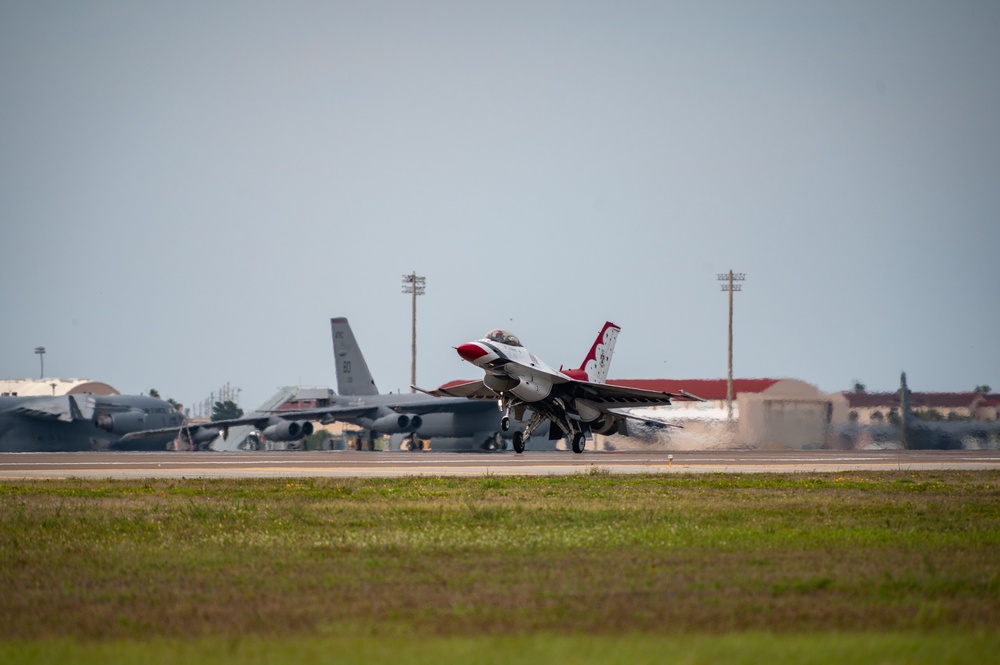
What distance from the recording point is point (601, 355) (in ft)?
145

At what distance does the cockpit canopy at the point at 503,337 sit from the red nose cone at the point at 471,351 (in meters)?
1.26

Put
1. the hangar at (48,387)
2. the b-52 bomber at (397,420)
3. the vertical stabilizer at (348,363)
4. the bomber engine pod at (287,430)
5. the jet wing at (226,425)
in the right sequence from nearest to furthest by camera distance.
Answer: the b-52 bomber at (397,420) → the bomber engine pod at (287,430) → the jet wing at (226,425) → the vertical stabilizer at (348,363) → the hangar at (48,387)

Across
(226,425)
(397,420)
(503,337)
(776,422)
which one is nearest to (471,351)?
(503,337)

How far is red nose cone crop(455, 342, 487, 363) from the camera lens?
33.7 m

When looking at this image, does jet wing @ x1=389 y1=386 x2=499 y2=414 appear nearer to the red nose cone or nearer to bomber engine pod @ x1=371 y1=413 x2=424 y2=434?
bomber engine pod @ x1=371 y1=413 x2=424 y2=434

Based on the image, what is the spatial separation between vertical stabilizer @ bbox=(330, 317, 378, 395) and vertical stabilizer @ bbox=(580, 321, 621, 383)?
18339 mm

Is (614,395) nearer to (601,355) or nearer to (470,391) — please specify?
(601,355)

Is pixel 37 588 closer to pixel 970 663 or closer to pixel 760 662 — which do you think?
pixel 760 662

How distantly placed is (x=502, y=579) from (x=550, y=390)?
28.6 m

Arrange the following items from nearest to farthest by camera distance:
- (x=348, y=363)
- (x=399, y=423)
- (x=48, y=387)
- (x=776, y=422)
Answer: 1. (x=776, y=422)
2. (x=399, y=423)
3. (x=348, y=363)
4. (x=48, y=387)

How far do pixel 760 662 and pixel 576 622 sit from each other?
1712 mm

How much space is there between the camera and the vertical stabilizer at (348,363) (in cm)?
5919

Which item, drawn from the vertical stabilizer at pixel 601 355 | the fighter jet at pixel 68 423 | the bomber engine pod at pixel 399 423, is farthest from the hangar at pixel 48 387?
the vertical stabilizer at pixel 601 355

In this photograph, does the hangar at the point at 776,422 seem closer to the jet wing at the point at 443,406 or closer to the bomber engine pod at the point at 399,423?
the jet wing at the point at 443,406
